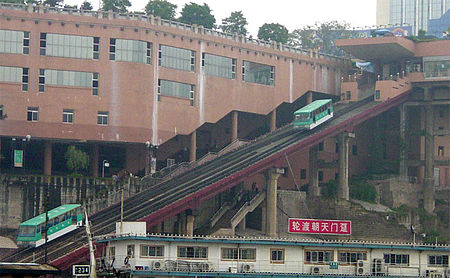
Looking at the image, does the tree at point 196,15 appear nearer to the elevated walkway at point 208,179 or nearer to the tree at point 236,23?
the tree at point 236,23

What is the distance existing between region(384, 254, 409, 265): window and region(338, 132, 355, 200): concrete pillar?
55.0 metres

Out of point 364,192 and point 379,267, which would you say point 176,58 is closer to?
point 364,192

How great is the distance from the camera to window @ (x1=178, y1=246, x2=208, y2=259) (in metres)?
91.4

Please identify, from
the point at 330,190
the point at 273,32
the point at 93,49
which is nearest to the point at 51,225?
the point at 93,49

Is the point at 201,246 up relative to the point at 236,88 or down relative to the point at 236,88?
down

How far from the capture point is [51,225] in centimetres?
12212

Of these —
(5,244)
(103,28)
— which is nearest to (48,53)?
(103,28)

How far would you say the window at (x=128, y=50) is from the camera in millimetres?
139625

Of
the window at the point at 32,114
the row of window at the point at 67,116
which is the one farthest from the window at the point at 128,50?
the window at the point at 32,114

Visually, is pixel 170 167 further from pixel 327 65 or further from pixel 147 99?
pixel 327 65

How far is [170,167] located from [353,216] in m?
26.2

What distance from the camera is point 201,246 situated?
91.9m

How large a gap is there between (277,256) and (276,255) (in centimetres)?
13

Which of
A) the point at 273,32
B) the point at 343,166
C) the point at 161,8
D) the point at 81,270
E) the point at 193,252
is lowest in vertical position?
the point at 81,270
